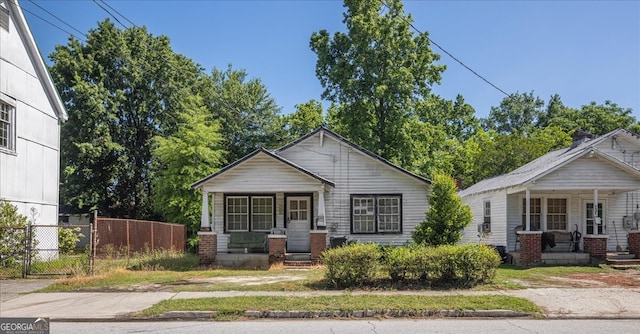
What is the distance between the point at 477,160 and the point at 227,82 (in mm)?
21010

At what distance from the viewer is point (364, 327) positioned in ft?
31.2

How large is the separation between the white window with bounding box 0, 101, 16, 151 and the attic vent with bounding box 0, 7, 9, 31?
2794 mm

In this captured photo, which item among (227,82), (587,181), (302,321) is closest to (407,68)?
(587,181)

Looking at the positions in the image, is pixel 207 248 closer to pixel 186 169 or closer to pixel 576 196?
pixel 186 169

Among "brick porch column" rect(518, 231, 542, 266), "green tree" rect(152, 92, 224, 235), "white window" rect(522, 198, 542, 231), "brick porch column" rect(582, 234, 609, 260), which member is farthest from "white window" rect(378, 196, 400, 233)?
"green tree" rect(152, 92, 224, 235)

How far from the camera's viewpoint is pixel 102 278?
49.7ft

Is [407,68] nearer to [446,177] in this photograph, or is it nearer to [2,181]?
[446,177]

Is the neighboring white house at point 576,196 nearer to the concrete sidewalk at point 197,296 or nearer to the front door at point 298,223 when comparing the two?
the concrete sidewalk at point 197,296

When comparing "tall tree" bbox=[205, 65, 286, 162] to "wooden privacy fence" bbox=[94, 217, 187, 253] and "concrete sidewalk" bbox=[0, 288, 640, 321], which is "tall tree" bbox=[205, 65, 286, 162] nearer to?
"wooden privacy fence" bbox=[94, 217, 187, 253]

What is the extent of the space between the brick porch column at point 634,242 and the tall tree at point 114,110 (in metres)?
29.6

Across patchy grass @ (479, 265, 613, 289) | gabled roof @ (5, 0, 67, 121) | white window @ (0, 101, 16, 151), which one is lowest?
patchy grass @ (479, 265, 613, 289)

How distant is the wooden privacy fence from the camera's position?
2205cm

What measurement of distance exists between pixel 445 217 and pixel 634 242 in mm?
9000

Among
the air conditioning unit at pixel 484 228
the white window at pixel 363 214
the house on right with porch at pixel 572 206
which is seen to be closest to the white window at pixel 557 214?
the house on right with porch at pixel 572 206
